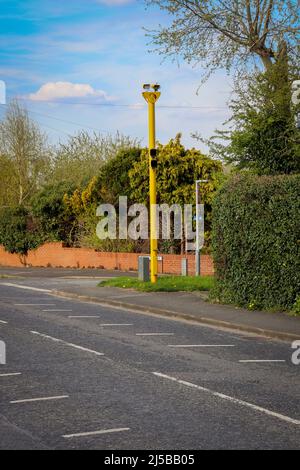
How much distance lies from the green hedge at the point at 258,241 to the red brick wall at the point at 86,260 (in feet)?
48.8

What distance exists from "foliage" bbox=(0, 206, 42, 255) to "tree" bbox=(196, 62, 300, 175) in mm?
25540

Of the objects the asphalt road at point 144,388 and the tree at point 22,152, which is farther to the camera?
the tree at point 22,152

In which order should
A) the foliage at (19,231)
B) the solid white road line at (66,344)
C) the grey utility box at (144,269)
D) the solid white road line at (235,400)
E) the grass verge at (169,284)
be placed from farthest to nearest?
the foliage at (19,231) < the grey utility box at (144,269) < the grass verge at (169,284) < the solid white road line at (66,344) < the solid white road line at (235,400)

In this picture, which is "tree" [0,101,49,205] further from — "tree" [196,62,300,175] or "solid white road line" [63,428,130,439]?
"solid white road line" [63,428,130,439]

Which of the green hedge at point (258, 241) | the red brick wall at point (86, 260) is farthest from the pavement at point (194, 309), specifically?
the red brick wall at point (86, 260)

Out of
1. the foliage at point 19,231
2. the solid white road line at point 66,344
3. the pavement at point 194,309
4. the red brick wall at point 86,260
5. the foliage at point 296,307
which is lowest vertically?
the solid white road line at point 66,344

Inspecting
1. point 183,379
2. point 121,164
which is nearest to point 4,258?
point 121,164

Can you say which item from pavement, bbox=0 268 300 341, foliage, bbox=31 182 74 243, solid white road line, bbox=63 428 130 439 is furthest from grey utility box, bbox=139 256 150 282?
foliage, bbox=31 182 74 243

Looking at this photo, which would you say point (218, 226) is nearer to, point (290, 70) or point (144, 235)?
point (290, 70)

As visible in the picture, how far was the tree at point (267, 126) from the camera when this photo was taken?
843 inches

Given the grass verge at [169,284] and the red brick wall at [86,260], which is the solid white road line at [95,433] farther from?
the red brick wall at [86,260]

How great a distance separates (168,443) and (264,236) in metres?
10.9

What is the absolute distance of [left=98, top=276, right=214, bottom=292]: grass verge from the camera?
23016 mm
